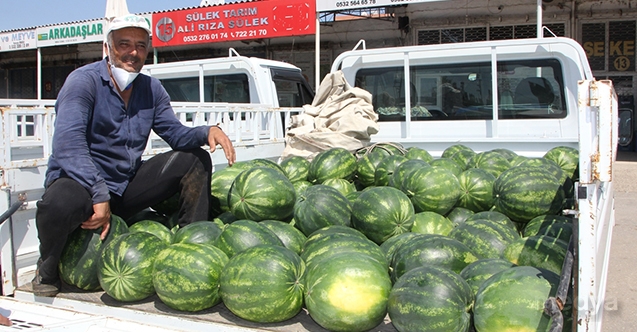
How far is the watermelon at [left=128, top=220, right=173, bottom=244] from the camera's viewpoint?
122 inches

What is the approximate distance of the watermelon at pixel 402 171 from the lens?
3.94 meters

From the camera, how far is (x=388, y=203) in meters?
3.26

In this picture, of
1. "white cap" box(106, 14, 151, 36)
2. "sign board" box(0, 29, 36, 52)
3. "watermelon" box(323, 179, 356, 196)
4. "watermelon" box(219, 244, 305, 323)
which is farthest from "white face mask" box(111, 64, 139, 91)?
"sign board" box(0, 29, 36, 52)

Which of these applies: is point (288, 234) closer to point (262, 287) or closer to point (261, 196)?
point (261, 196)

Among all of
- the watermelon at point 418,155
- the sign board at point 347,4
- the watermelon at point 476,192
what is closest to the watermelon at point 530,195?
the watermelon at point 476,192

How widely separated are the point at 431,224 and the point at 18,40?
18.5 m

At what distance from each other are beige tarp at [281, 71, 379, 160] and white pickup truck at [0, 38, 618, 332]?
0.76ft

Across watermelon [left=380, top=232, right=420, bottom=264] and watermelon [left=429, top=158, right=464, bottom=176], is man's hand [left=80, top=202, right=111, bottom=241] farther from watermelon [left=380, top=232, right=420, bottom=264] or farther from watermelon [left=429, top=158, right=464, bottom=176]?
watermelon [left=429, top=158, right=464, bottom=176]

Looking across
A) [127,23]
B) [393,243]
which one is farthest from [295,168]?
[127,23]

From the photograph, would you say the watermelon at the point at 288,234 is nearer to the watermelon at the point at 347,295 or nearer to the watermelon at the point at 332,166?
the watermelon at the point at 347,295

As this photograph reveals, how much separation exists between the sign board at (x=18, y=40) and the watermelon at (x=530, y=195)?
17.8 metres

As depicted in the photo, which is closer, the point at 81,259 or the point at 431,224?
the point at 81,259

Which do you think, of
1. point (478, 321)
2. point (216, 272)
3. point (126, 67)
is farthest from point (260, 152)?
point (478, 321)

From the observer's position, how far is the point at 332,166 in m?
4.47
